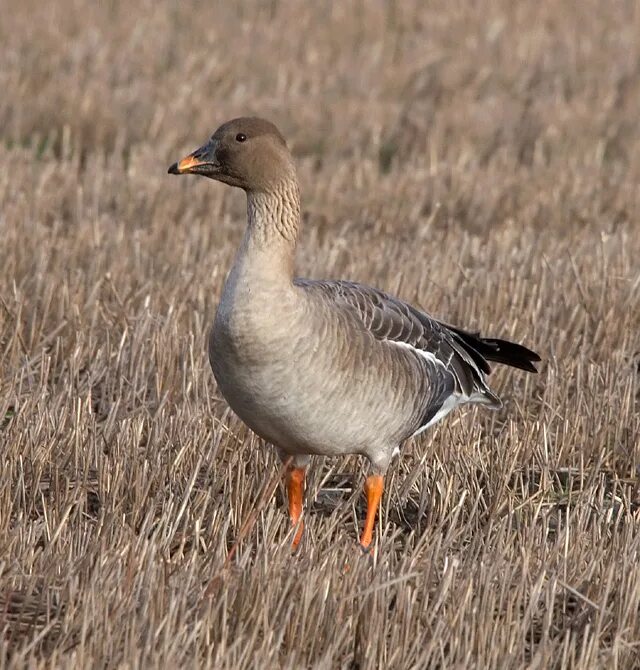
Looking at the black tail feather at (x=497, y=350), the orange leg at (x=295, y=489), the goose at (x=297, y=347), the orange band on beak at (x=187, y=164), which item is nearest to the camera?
the goose at (x=297, y=347)

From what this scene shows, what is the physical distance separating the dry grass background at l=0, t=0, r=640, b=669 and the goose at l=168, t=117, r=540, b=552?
34 centimetres

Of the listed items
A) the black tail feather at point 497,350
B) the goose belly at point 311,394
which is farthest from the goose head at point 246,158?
the black tail feather at point 497,350

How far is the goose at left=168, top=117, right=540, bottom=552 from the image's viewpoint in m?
4.69

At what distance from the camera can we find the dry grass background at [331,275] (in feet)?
13.7

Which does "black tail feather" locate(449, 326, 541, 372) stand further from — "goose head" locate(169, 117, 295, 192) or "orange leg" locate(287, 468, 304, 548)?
"goose head" locate(169, 117, 295, 192)

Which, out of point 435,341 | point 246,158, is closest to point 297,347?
point 246,158

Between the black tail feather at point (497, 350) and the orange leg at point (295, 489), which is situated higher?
the black tail feather at point (497, 350)

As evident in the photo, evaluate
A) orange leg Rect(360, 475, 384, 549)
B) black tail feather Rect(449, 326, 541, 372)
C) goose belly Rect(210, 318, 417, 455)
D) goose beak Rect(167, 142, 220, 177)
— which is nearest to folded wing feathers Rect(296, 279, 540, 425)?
black tail feather Rect(449, 326, 541, 372)

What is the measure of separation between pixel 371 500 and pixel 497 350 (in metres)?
1.14

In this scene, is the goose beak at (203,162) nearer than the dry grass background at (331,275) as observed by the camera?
No

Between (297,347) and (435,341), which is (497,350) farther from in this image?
(297,347)

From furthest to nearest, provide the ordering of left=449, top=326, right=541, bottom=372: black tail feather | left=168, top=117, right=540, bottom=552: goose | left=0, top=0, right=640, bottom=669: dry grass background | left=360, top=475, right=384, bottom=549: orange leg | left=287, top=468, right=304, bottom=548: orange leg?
left=449, top=326, right=541, bottom=372: black tail feather < left=287, top=468, right=304, bottom=548: orange leg < left=360, top=475, right=384, bottom=549: orange leg < left=168, top=117, right=540, bottom=552: goose < left=0, top=0, right=640, bottom=669: dry grass background

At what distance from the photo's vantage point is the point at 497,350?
6043mm

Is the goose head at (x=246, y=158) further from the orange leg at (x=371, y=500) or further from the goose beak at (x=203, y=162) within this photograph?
the orange leg at (x=371, y=500)
